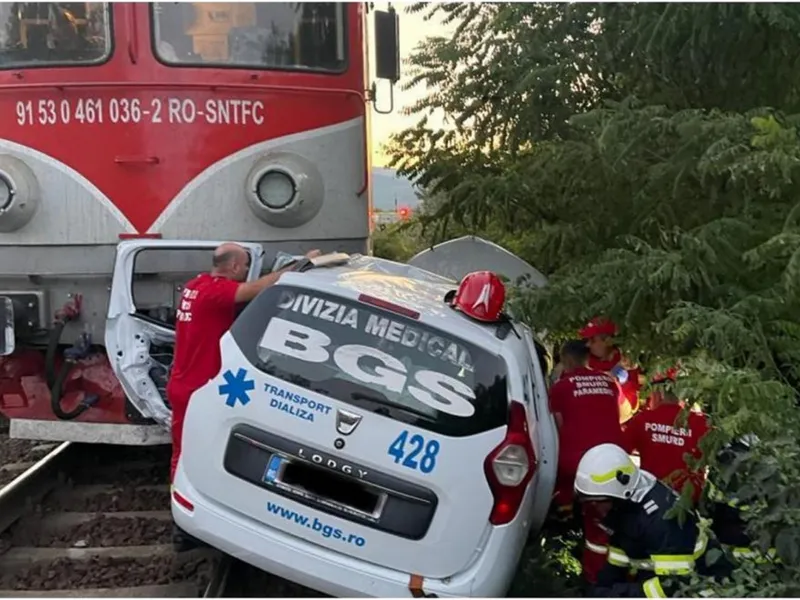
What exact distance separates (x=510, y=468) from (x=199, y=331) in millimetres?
1890

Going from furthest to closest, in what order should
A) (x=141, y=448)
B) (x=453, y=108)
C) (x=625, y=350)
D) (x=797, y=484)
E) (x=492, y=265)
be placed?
(x=141, y=448)
(x=453, y=108)
(x=492, y=265)
(x=625, y=350)
(x=797, y=484)

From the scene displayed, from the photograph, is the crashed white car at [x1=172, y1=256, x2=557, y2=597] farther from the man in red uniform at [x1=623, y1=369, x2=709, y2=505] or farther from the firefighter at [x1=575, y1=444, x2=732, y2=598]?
the man in red uniform at [x1=623, y1=369, x2=709, y2=505]

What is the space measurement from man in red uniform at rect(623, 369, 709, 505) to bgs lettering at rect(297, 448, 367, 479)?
4.83ft

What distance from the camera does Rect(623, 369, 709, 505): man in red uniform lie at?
15.1 feet

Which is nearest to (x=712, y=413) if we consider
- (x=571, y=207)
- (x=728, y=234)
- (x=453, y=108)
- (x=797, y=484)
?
(x=797, y=484)

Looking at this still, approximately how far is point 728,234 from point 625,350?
813mm

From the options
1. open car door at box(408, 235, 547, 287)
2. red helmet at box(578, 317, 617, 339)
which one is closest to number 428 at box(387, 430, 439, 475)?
red helmet at box(578, 317, 617, 339)

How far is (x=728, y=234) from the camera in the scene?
4.19 metres

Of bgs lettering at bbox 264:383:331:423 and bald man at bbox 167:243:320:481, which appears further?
bald man at bbox 167:243:320:481

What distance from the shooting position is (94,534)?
18.5ft

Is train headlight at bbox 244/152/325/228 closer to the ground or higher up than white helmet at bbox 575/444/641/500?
higher up

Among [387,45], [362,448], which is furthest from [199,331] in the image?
[387,45]

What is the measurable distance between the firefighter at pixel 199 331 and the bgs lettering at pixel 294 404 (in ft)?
2.87

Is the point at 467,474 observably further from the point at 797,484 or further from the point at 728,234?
the point at 728,234
